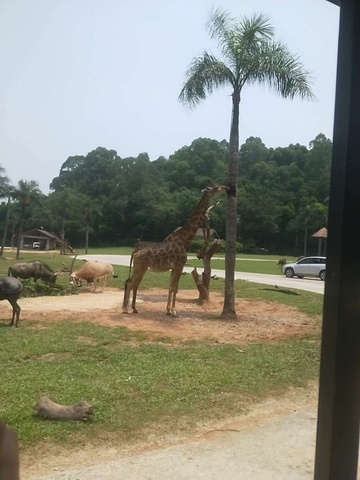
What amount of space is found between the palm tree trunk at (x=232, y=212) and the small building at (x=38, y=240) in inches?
560

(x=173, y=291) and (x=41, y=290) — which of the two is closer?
(x=173, y=291)

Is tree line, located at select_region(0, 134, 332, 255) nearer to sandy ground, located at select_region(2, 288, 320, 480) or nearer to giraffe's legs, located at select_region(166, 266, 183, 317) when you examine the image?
giraffe's legs, located at select_region(166, 266, 183, 317)

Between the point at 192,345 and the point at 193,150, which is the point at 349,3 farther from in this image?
the point at 193,150

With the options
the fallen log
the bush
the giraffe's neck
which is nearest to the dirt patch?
the bush

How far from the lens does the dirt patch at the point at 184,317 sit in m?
8.46

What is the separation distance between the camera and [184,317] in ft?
33.0

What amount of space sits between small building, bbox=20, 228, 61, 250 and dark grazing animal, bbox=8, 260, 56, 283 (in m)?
9.76

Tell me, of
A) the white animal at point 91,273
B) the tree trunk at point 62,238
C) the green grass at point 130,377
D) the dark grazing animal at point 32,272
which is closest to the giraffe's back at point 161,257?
the green grass at point 130,377

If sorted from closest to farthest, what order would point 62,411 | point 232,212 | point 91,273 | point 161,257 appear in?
1. point 62,411
2. point 232,212
3. point 161,257
4. point 91,273

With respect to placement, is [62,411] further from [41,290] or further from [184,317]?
[41,290]

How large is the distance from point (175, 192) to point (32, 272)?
4.33 meters

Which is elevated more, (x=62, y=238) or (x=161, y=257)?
(x=62, y=238)

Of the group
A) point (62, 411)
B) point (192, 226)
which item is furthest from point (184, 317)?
point (62, 411)

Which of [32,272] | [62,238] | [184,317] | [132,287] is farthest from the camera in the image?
[62,238]
